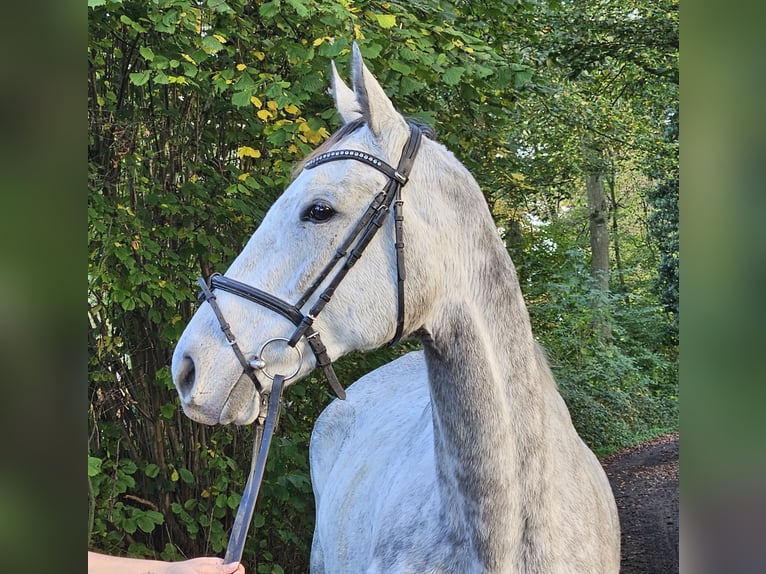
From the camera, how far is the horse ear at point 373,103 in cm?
137

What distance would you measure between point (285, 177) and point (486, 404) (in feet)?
6.36

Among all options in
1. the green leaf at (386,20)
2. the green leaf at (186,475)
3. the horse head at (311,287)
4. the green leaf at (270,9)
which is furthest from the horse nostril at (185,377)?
the green leaf at (186,475)

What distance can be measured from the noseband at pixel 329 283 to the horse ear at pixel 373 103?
83mm

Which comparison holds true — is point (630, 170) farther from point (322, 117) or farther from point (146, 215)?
point (146, 215)

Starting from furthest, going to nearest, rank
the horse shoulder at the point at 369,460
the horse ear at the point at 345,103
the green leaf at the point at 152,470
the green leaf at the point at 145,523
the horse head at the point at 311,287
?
the green leaf at the point at 152,470
the green leaf at the point at 145,523
the horse shoulder at the point at 369,460
the horse ear at the point at 345,103
the horse head at the point at 311,287

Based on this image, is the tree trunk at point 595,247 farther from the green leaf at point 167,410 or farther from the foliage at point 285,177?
the green leaf at point 167,410

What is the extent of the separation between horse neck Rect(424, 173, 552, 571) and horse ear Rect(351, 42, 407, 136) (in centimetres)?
29

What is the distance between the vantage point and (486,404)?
4.48 ft

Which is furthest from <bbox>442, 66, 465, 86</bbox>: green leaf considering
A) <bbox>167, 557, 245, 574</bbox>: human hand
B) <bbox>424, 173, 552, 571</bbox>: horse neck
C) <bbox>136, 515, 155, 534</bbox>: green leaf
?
<bbox>136, 515, 155, 534</bbox>: green leaf

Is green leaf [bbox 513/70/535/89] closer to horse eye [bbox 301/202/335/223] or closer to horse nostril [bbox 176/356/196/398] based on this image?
horse eye [bbox 301/202/335/223]

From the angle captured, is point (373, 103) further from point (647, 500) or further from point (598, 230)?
point (647, 500)

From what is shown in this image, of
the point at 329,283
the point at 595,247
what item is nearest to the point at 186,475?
the point at 329,283

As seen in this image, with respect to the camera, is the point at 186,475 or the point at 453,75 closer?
the point at 453,75
